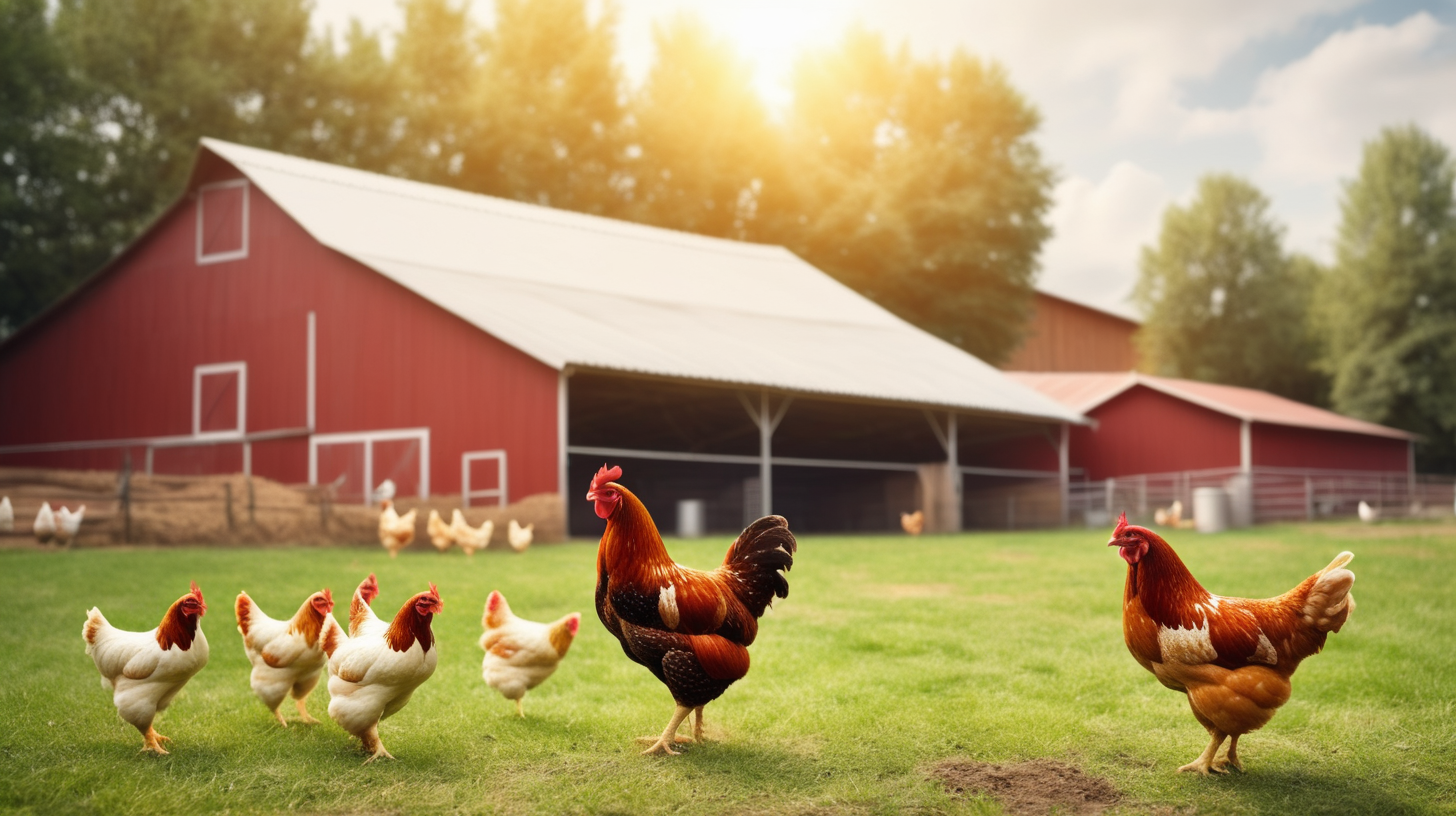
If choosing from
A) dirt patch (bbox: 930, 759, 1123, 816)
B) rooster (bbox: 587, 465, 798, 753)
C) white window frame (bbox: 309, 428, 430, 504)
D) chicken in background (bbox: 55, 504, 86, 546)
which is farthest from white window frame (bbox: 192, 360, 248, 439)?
dirt patch (bbox: 930, 759, 1123, 816)

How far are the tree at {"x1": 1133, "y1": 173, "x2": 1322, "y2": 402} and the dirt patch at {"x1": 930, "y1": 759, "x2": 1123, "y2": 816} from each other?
56.5 m

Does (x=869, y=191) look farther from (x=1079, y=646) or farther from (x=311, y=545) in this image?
(x=1079, y=646)

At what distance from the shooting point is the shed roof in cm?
3906

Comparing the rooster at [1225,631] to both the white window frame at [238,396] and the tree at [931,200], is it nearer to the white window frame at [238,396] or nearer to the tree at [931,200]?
the white window frame at [238,396]

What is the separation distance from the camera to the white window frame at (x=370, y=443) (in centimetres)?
2620

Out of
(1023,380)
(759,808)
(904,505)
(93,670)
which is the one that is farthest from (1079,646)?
(1023,380)

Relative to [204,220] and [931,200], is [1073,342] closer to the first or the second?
[931,200]

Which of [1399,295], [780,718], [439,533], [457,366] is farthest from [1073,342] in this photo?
[780,718]

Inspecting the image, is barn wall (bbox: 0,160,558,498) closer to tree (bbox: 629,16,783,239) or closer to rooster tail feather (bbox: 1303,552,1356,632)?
rooster tail feather (bbox: 1303,552,1356,632)

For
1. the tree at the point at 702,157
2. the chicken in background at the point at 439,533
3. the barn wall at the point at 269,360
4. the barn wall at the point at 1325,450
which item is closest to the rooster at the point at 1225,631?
the chicken in background at the point at 439,533

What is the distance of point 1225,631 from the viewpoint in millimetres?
6570

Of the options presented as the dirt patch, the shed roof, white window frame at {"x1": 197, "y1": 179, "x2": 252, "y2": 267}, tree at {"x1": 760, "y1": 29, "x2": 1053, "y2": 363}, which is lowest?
the dirt patch

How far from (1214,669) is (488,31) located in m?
59.6

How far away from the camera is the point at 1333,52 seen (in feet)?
63.0
